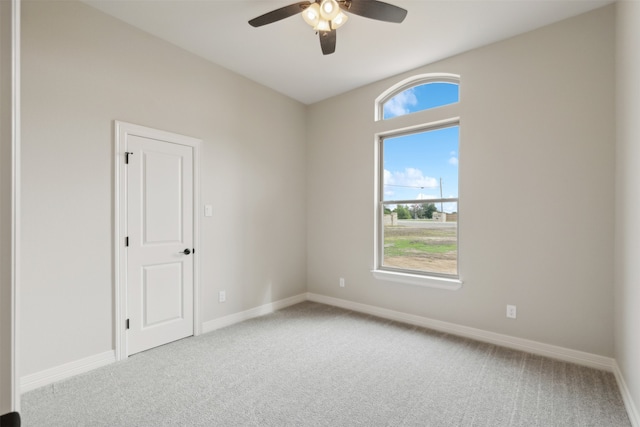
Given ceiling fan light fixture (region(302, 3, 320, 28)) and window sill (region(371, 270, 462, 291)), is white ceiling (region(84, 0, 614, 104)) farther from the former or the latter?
window sill (region(371, 270, 462, 291))

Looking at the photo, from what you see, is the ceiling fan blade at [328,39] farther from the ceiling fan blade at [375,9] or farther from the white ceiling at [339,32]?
the white ceiling at [339,32]

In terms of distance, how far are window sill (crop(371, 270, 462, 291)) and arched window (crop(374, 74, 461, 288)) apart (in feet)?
0.03

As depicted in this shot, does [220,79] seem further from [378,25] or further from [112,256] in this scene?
[112,256]

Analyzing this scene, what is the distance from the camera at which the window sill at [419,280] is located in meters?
3.30

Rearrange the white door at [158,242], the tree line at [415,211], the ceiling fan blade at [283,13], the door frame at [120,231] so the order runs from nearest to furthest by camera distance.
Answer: the ceiling fan blade at [283,13]
the door frame at [120,231]
the white door at [158,242]
the tree line at [415,211]

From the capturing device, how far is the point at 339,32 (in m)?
2.90

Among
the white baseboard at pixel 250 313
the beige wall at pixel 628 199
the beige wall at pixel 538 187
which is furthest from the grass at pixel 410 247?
the white baseboard at pixel 250 313

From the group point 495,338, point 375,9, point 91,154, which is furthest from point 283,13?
point 495,338

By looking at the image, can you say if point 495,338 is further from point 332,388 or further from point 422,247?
point 332,388

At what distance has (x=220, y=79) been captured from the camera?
3.55 m

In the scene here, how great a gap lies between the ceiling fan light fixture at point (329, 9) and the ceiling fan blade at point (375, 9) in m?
0.06

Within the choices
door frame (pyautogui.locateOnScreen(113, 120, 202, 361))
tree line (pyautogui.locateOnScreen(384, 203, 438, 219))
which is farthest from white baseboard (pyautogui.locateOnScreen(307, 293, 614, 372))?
door frame (pyautogui.locateOnScreen(113, 120, 202, 361))

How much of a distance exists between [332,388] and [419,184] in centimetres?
250

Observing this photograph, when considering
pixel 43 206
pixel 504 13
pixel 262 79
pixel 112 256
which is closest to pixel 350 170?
pixel 262 79
